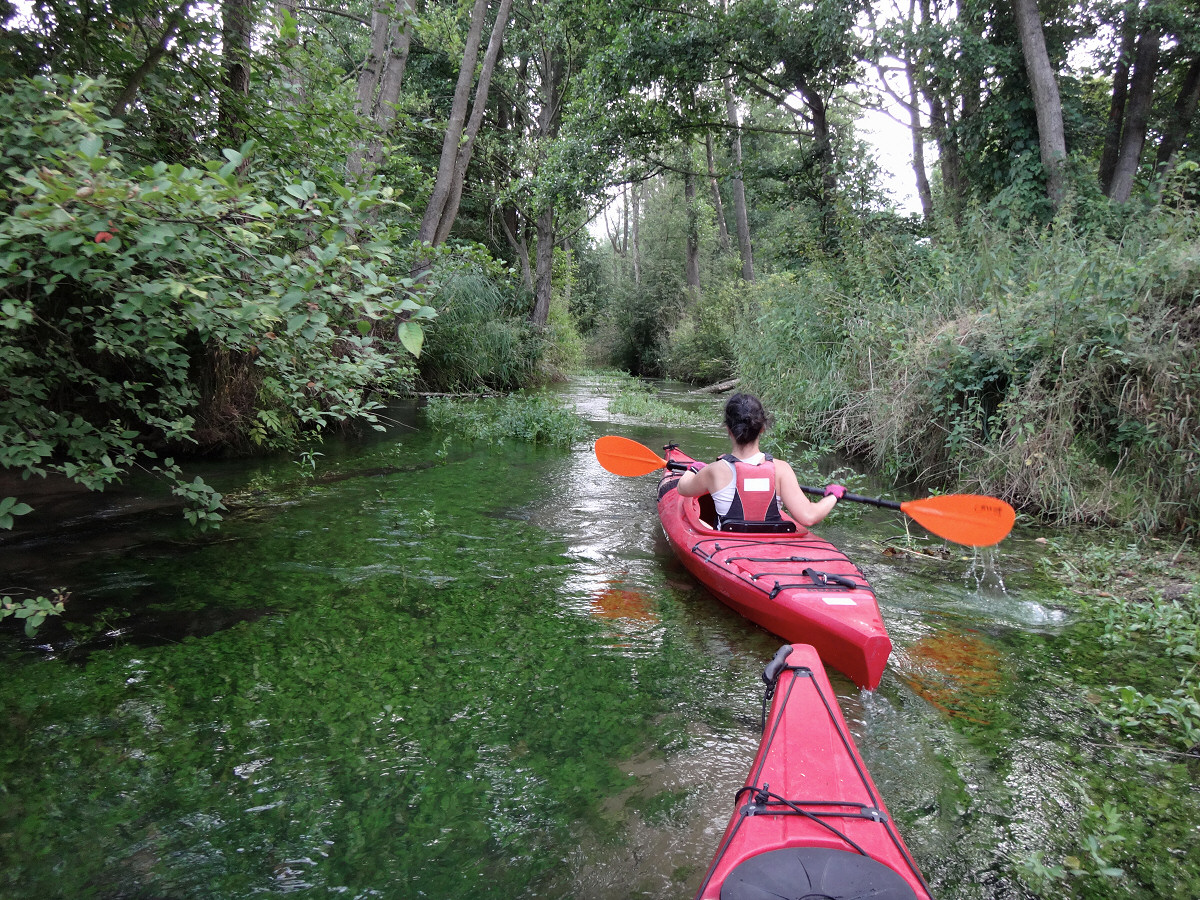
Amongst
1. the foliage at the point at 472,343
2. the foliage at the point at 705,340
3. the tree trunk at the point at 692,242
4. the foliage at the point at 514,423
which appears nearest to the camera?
the foliage at the point at 514,423

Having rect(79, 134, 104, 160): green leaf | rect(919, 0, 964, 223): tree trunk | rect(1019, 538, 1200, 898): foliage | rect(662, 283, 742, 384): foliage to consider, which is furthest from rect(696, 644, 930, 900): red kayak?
rect(662, 283, 742, 384): foliage

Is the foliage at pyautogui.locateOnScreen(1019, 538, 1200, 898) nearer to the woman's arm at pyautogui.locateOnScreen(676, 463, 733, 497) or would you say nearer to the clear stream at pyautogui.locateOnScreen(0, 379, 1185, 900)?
the clear stream at pyautogui.locateOnScreen(0, 379, 1185, 900)

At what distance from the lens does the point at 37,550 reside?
4020 millimetres

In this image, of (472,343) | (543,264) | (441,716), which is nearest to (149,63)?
(441,716)

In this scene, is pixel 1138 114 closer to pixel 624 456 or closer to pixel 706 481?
pixel 624 456

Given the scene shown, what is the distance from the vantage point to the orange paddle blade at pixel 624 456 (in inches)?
219

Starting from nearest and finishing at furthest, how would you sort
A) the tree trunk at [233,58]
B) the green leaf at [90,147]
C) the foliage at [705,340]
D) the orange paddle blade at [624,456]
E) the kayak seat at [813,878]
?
the kayak seat at [813,878] → the green leaf at [90,147] → the tree trunk at [233,58] → the orange paddle blade at [624,456] → the foliage at [705,340]

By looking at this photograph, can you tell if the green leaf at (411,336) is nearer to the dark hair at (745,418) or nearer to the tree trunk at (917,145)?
the dark hair at (745,418)

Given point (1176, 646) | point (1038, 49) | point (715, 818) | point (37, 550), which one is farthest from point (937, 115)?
point (37, 550)

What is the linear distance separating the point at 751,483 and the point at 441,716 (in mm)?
2172

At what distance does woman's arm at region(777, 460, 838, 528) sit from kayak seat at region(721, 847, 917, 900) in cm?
244

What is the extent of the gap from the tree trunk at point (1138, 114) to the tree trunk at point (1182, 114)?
88 cm

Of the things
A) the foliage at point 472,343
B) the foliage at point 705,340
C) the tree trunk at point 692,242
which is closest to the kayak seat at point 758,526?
the foliage at point 472,343

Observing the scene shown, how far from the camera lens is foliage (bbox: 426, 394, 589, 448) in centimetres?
897
